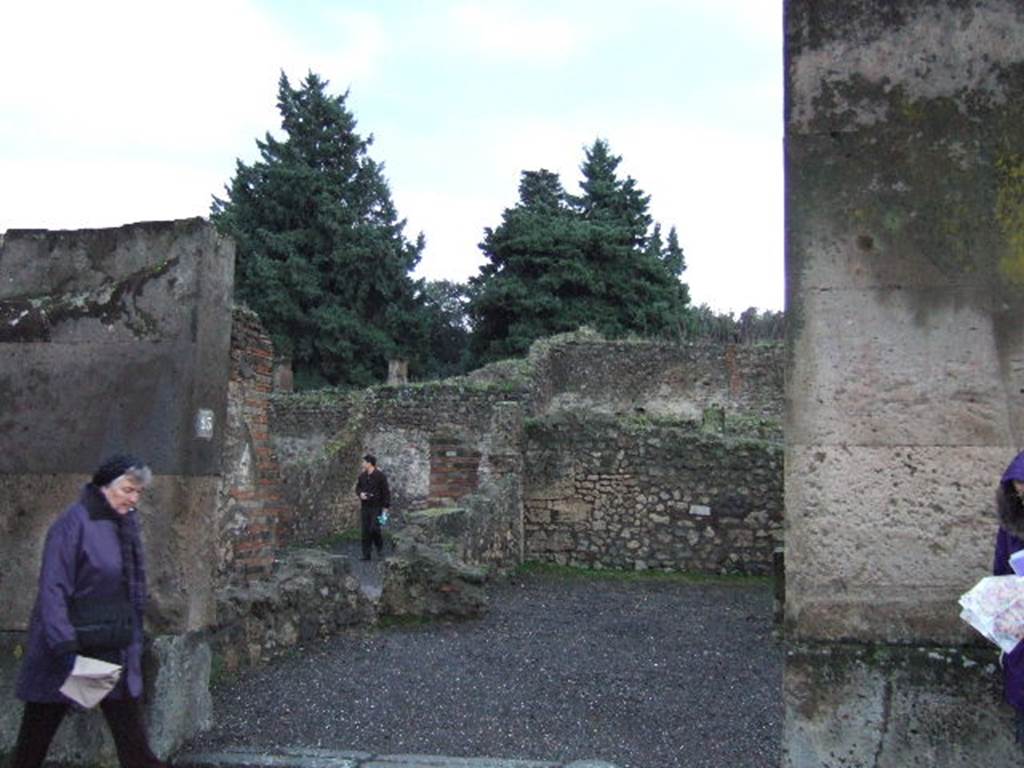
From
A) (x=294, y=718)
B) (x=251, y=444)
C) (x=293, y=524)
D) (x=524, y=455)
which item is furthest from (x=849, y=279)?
(x=293, y=524)

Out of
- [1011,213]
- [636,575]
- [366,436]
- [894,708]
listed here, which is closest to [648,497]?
[636,575]

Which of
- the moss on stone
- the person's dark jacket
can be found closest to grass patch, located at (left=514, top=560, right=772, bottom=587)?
the person's dark jacket

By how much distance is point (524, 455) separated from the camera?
559 inches

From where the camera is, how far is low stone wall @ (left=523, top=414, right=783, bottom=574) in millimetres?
13484

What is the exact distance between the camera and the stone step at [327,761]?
4289 millimetres

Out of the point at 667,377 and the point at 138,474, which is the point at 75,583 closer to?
the point at 138,474

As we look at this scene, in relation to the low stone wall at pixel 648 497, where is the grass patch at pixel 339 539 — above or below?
below

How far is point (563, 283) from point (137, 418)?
32.4 m

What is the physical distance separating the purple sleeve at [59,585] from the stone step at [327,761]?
3.63 ft

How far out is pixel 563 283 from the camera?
120ft

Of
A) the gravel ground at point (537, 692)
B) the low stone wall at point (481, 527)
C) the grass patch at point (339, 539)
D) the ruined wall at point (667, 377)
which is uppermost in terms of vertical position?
the ruined wall at point (667, 377)

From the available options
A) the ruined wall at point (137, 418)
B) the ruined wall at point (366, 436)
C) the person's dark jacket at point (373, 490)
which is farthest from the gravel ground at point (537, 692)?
the ruined wall at point (366, 436)

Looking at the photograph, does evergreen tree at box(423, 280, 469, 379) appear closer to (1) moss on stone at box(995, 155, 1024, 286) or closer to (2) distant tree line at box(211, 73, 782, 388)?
(2) distant tree line at box(211, 73, 782, 388)

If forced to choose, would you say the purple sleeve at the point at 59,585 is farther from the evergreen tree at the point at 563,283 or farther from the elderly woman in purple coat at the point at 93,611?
the evergreen tree at the point at 563,283
